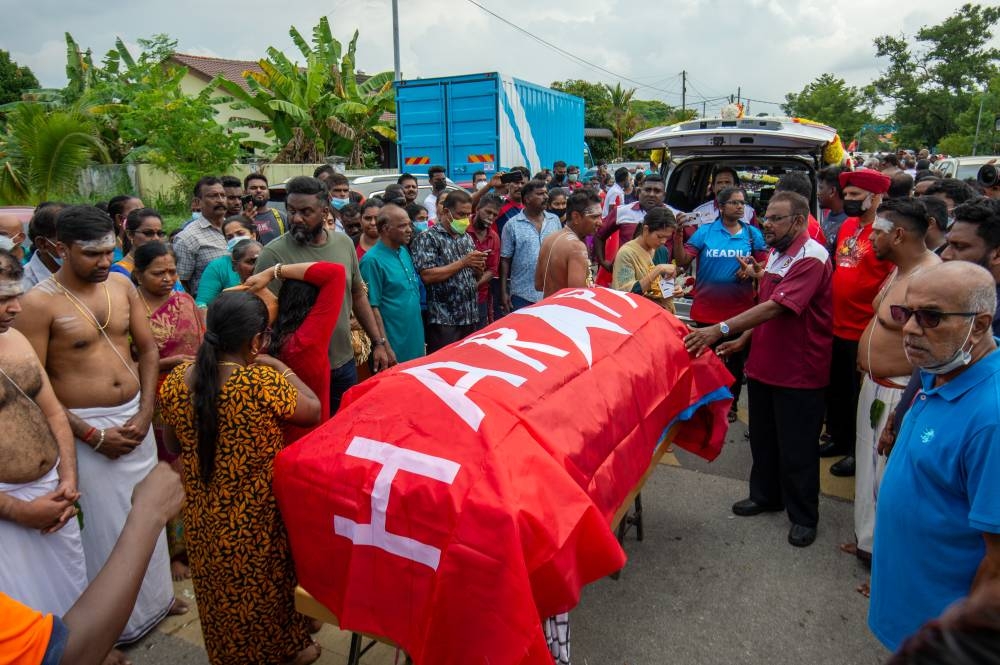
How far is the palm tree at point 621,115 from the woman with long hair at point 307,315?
3072 centimetres

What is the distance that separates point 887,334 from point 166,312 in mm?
3765

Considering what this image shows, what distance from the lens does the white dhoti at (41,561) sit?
7.85 feet

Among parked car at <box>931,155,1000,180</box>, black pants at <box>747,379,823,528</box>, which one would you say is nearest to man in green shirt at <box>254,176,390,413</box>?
black pants at <box>747,379,823,528</box>

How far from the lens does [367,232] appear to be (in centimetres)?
538

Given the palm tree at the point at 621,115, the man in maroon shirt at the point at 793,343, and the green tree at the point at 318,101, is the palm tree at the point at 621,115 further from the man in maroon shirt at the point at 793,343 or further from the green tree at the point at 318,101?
the man in maroon shirt at the point at 793,343

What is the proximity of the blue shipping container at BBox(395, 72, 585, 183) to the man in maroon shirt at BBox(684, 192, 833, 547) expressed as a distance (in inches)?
360

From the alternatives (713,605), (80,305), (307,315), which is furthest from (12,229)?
(713,605)

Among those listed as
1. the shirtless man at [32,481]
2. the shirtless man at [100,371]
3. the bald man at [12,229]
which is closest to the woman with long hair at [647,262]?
the shirtless man at [100,371]

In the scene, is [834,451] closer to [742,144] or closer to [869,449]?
[869,449]

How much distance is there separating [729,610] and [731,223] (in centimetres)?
320

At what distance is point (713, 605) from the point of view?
3.32 m

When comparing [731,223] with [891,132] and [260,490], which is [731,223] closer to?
[260,490]

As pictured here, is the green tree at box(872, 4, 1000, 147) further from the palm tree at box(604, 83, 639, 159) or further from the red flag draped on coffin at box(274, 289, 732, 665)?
the red flag draped on coffin at box(274, 289, 732, 665)

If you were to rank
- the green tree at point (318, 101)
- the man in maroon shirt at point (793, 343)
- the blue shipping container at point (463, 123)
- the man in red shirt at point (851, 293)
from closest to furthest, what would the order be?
1. the man in maroon shirt at point (793, 343)
2. the man in red shirt at point (851, 293)
3. the blue shipping container at point (463, 123)
4. the green tree at point (318, 101)
